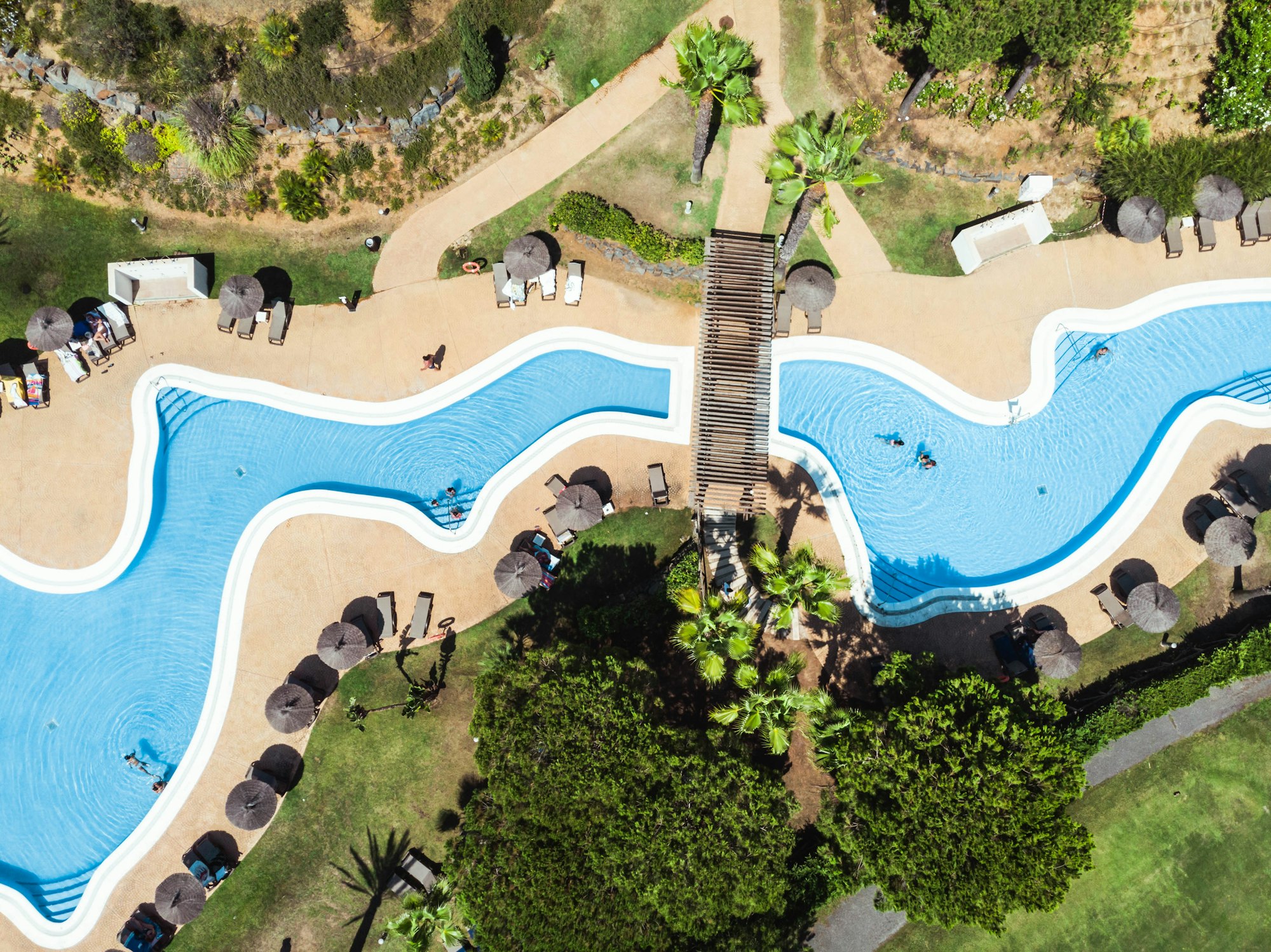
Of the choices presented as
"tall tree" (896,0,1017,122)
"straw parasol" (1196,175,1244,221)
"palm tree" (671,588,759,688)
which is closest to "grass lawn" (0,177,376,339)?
"palm tree" (671,588,759,688)

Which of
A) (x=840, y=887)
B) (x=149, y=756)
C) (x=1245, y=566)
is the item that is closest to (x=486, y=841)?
(x=840, y=887)

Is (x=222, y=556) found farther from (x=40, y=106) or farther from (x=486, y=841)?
(x=40, y=106)

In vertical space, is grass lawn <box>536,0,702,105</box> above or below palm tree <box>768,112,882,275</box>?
above

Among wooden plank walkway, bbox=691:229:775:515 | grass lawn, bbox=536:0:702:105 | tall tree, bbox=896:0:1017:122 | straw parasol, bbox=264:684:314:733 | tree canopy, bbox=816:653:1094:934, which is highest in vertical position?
grass lawn, bbox=536:0:702:105

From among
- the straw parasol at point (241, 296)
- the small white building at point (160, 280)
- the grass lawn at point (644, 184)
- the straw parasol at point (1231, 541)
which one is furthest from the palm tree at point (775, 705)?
the small white building at point (160, 280)

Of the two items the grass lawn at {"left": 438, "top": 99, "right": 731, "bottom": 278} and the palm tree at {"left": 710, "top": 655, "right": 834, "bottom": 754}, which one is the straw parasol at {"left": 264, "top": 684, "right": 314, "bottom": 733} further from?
the grass lawn at {"left": 438, "top": 99, "right": 731, "bottom": 278}

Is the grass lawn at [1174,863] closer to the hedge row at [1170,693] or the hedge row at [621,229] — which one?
the hedge row at [1170,693]

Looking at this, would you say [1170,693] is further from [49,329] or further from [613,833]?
[49,329]
